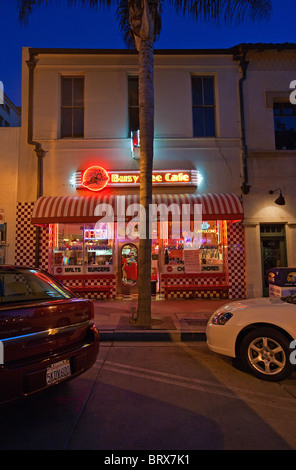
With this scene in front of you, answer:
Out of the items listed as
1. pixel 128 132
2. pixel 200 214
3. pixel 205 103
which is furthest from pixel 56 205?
pixel 205 103

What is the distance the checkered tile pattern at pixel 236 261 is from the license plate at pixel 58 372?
27.9ft

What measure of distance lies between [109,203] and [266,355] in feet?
23.4

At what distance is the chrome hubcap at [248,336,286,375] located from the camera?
4.32 m

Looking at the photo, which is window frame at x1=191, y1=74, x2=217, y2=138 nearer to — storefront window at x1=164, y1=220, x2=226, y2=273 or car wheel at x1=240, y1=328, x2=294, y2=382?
storefront window at x1=164, y1=220, x2=226, y2=273

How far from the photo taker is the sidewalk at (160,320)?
662cm

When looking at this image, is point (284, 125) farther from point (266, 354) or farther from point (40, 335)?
point (40, 335)

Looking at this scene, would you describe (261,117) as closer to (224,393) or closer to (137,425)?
(224,393)

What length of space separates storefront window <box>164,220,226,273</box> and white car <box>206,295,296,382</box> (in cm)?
616

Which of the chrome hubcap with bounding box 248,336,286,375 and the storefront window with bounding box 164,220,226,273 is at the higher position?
the storefront window with bounding box 164,220,226,273

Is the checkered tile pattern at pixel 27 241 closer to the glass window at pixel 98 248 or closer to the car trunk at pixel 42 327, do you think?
the glass window at pixel 98 248

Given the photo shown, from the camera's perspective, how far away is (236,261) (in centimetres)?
1102

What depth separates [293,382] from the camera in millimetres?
4277

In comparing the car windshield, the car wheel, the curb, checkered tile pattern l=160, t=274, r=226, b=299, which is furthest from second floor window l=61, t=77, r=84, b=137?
the car wheel
